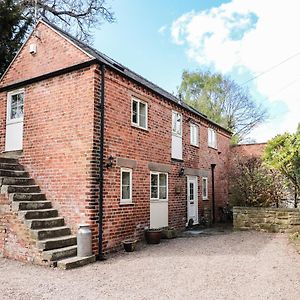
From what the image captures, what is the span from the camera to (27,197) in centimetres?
939

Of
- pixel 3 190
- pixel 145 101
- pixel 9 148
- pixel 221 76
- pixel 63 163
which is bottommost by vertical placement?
pixel 3 190

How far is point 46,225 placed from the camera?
28.9 feet

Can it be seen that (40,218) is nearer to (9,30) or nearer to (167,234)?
(167,234)

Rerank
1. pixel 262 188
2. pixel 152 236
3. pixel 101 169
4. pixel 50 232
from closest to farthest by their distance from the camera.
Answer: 1. pixel 50 232
2. pixel 101 169
3. pixel 152 236
4. pixel 262 188

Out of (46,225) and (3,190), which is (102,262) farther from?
(3,190)

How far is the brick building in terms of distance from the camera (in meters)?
8.95

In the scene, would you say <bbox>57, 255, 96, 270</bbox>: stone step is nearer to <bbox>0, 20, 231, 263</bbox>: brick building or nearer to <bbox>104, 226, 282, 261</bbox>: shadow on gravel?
<bbox>0, 20, 231, 263</bbox>: brick building

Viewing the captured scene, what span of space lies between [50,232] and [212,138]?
1227 centimetres

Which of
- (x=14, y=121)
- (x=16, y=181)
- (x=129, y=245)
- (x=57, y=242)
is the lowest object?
(x=129, y=245)

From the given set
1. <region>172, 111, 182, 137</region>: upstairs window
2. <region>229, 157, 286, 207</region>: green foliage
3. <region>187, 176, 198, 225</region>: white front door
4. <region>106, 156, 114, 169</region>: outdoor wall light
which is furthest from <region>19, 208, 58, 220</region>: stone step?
<region>229, 157, 286, 207</region>: green foliage

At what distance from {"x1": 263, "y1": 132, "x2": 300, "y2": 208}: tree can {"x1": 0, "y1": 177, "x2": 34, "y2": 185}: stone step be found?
8865 millimetres

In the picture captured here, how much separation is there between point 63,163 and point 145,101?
A: 3979 mm

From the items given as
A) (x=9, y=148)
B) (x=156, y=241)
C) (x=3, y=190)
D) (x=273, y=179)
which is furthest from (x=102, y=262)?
(x=273, y=179)

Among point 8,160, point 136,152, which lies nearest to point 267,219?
point 136,152
